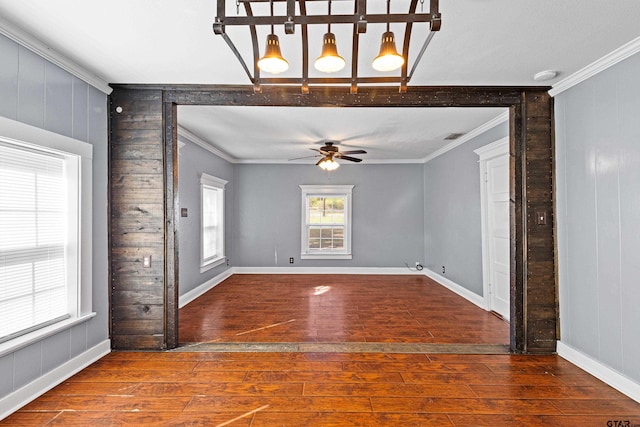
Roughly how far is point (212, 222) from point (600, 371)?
5.59 m

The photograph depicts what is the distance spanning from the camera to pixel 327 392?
2.35 meters

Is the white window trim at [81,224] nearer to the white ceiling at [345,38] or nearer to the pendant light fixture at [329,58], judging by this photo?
the white ceiling at [345,38]

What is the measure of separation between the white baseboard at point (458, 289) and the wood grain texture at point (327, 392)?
165 cm

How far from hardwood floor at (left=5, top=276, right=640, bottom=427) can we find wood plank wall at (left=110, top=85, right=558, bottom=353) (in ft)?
1.00

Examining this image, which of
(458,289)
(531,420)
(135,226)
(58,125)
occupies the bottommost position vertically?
(531,420)

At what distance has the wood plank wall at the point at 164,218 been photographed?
2.98m

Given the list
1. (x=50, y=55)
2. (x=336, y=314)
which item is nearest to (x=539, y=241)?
(x=336, y=314)

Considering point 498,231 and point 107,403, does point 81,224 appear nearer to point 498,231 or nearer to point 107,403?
point 107,403

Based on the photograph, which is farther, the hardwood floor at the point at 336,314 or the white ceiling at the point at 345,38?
the hardwood floor at the point at 336,314

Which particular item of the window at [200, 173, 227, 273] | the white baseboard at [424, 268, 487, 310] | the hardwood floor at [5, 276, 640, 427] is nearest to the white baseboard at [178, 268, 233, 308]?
the window at [200, 173, 227, 273]

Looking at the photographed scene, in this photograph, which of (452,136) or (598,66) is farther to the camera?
(452,136)

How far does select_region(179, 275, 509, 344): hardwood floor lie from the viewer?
342 centimetres

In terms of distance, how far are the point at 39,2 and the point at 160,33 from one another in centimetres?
63

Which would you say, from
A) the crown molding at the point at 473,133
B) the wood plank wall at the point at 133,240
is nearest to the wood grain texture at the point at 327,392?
the wood plank wall at the point at 133,240
